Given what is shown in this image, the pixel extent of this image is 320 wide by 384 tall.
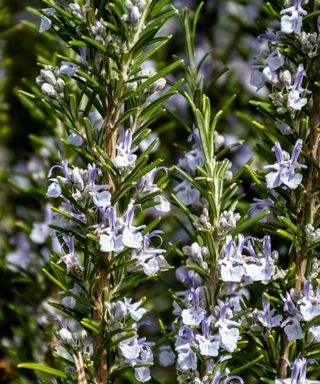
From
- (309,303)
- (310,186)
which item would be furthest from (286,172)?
(309,303)

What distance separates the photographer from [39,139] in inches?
54.0

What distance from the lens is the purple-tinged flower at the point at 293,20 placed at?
2.85 feet

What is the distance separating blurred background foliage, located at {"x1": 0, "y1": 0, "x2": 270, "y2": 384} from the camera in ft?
4.42

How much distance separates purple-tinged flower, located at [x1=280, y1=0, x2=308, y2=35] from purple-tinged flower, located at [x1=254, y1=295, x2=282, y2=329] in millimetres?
328

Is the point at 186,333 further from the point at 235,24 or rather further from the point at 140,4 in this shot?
the point at 235,24

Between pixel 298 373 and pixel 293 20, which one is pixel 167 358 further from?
pixel 293 20

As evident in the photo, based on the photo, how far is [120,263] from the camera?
2.83ft

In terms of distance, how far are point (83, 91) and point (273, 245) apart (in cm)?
58

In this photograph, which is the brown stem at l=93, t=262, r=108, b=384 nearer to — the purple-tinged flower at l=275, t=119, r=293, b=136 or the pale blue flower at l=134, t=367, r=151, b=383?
the pale blue flower at l=134, t=367, r=151, b=383

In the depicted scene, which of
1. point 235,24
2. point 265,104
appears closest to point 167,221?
point 235,24

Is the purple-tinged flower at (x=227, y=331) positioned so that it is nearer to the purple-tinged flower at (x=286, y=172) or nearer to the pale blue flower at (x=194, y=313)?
the pale blue flower at (x=194, y=313)

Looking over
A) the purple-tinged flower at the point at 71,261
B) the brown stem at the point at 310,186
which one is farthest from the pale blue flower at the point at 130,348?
the brown stem at the point at 310,186

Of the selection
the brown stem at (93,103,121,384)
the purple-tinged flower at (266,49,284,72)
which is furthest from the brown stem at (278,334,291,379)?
the purple-tinged flower at (266,49,284,72)

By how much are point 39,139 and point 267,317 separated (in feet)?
2.19
